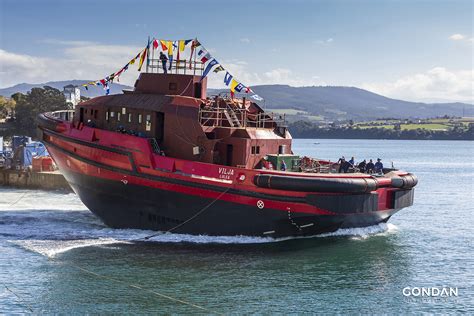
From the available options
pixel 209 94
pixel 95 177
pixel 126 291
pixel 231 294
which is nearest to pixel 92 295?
pixel 126 291

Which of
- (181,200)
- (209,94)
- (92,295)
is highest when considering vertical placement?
(209,94)

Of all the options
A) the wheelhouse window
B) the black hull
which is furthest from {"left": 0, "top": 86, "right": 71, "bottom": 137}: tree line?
the wheelhouse window

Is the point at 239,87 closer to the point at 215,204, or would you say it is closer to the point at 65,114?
the point at 215,204

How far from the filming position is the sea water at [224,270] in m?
18.0

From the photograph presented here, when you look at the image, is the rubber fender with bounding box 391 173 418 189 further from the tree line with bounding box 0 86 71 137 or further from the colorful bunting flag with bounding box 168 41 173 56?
the tree line with bounding box 0 86 71 137

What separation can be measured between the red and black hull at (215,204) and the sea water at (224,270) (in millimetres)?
560

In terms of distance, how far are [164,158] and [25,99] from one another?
66.3 metres

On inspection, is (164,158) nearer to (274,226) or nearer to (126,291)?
(274,226)

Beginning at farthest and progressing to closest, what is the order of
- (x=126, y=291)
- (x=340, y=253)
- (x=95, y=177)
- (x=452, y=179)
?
(x=452, y=179) → (x=95, y=177) → (x=340, y=253) → (x=126, y=291)

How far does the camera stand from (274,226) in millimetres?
23891

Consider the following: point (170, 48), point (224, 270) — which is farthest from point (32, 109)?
point (224, 270)

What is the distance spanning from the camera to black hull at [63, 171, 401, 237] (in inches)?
937

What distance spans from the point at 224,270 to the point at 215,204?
3456 millimetres

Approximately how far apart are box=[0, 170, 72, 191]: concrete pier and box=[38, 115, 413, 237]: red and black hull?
1678cm
